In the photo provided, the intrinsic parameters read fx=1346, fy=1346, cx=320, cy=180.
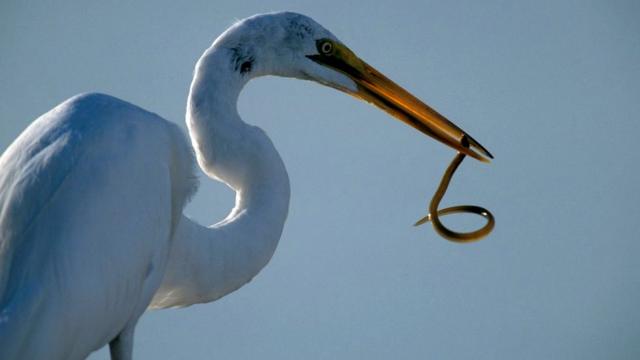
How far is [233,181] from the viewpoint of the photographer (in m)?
6.64

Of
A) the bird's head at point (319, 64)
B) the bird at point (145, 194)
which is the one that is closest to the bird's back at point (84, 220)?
the bird at point (145, 194)

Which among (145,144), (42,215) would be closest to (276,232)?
(145,144)

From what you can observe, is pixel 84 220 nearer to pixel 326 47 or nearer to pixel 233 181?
pixel 233 181

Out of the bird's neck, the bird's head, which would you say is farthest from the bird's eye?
the bird's neck

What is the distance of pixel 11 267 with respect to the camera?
551 cm

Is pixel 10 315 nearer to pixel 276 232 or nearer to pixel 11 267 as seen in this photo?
pixel 11 267

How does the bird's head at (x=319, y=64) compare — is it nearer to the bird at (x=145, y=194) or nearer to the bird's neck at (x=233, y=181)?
the bird at (x=145, y=194)

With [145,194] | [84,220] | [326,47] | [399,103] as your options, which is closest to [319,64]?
[326,47]

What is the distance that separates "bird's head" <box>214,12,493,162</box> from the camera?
670cm

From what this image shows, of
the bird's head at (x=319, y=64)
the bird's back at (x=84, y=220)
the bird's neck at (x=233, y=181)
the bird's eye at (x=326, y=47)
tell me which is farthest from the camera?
the bird's eye at (x=326, y=47)

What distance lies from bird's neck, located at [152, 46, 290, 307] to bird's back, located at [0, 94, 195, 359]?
0.79 ft

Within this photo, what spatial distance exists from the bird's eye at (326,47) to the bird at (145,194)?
0.01 meters

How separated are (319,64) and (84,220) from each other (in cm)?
189

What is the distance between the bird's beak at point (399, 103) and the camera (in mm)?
7176
